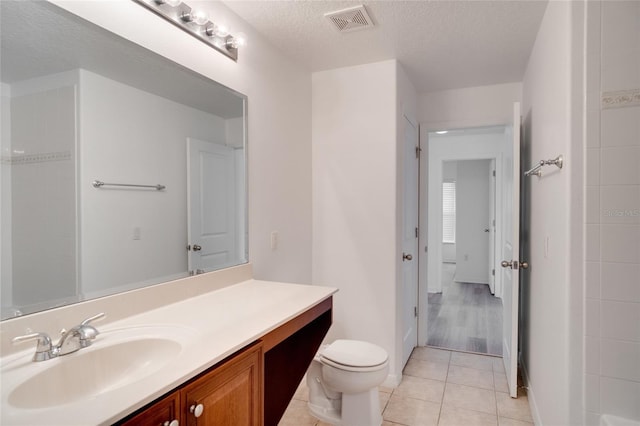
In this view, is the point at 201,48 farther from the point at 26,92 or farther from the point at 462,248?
the point at 462,248

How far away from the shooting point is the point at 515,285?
94.7 inches

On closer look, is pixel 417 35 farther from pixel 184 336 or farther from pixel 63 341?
pixel 63 341

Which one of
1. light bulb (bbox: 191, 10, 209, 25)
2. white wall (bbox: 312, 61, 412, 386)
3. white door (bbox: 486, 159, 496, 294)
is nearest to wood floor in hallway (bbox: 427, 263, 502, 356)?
white door (bbox: 486, 159, 496, 294)

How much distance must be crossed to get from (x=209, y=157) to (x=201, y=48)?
521 millimetres

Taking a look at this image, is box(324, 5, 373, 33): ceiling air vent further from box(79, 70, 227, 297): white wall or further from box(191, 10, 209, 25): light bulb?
box(79, 70, 227, 297): white wall

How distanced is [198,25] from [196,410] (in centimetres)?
158

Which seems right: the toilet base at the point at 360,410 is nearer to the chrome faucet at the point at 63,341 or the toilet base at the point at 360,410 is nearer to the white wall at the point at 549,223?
the white wall at the point at 549,223

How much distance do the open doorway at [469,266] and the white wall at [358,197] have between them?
1.24 meters

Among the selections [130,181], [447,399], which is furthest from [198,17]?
[447,399]

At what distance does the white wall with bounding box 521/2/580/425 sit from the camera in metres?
1.45

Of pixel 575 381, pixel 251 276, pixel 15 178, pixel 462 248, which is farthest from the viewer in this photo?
pixel 462 248

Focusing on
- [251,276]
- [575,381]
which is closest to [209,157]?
[251,276]

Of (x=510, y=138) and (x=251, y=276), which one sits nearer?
(x=251, y=276)

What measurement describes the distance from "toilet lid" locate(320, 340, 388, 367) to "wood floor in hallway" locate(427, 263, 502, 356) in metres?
1.62
